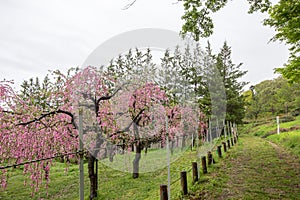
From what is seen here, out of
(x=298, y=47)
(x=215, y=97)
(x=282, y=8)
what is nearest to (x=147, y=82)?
(x=282, y=8)

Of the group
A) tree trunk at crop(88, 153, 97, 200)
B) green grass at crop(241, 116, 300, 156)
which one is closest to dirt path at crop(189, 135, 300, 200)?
tree trunk at crop(88, 153, 97, 200)

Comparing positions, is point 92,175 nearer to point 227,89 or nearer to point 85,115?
point 85,115

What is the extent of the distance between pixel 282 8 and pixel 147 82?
414 cm

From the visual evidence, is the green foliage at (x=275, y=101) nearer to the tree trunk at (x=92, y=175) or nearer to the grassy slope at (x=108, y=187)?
the grassy slope at (x=108, y=187)

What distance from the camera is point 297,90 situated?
27.3m

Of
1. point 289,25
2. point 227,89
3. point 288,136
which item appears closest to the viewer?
point 289,25

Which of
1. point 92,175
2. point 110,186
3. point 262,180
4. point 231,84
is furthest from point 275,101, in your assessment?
point 92,175

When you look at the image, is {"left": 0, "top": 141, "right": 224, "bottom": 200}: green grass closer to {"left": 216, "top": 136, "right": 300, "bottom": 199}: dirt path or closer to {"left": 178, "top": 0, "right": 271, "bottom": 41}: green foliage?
{"left": 216, "top": 136, "right": 300, "bottom": 199}: dirt path

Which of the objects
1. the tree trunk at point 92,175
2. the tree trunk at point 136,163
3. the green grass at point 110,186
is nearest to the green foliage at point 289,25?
the green grass at point 110,186

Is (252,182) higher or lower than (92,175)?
lower

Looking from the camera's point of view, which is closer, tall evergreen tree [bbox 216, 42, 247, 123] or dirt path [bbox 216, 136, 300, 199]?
dirt path [bbox 216, 136, 300, 199]

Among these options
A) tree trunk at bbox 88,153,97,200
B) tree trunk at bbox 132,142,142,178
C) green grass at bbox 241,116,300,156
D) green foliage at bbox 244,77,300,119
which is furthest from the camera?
green foliage at bbox 244,77,300,119

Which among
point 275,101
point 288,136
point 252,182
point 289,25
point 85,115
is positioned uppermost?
point 289,25

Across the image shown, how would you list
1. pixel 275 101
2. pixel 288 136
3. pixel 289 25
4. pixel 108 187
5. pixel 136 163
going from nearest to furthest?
pixel 289 25 → pixel 108 187 → pixel 136 163 → pixel 288 136 → pixel 275 101
